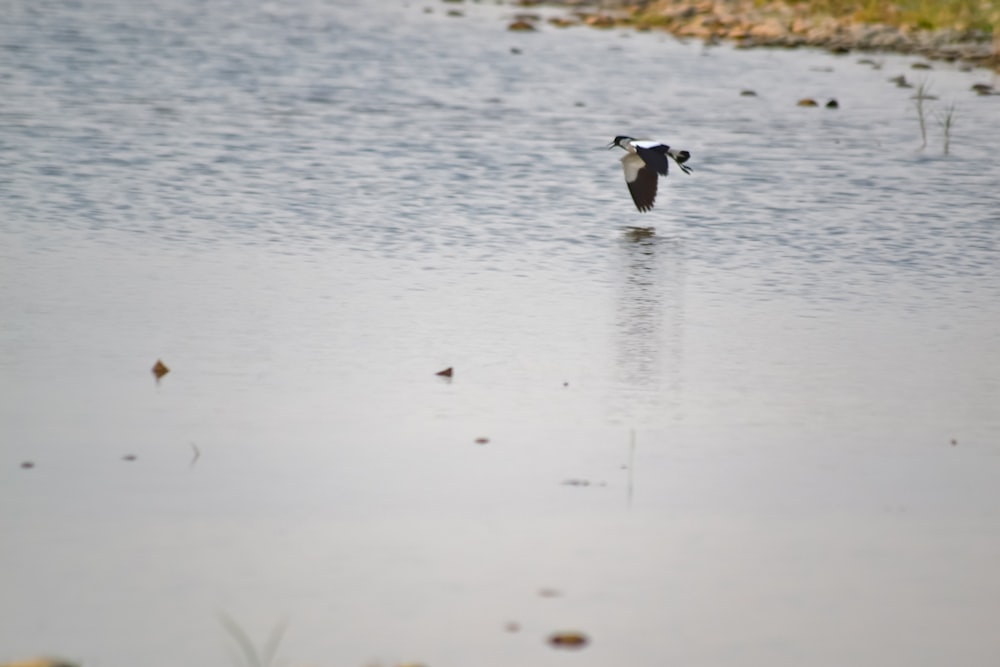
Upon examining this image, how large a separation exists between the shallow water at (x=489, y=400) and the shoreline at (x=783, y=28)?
875 cm

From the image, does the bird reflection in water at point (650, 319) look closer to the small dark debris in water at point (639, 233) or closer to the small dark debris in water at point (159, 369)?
the small dark debris in water at point (639, 233)

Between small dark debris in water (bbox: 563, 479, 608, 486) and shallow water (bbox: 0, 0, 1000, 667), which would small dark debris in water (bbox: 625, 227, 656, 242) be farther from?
small dark debris in water (bbox: 563, 479, 608, 486)

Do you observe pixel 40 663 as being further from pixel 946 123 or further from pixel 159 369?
pixel 946 123

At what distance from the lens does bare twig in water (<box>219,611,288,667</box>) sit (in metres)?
3.53

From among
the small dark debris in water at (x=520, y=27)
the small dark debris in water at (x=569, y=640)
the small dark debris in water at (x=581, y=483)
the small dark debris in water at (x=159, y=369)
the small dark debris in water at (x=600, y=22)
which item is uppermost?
the small dark debris in water at (x=600, y=22)

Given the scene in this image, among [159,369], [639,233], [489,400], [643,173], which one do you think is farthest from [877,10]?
[159,369]

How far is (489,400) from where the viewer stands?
5.61 meters

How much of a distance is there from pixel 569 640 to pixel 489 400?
6.58 feet

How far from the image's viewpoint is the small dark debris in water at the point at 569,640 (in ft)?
12.0

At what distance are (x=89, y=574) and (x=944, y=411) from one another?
3087 mm

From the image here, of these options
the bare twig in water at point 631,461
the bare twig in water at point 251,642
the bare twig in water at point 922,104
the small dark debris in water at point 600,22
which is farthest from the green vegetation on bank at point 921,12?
the bare twig in water at point 251,642

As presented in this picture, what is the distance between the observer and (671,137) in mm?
13523

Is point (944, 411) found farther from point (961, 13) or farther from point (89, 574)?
point (961, 13)

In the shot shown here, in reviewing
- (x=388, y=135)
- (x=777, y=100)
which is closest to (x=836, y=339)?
(x=388, y=135)
